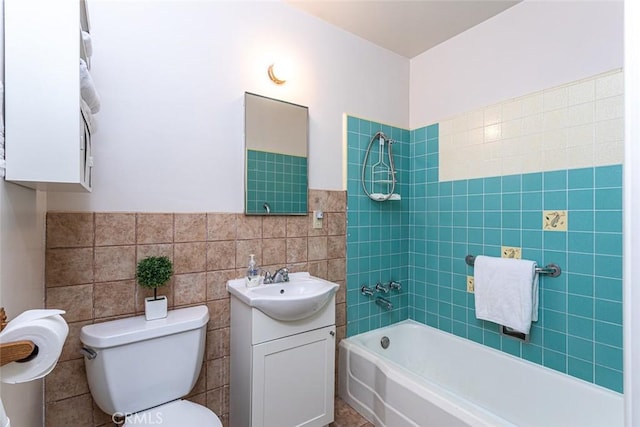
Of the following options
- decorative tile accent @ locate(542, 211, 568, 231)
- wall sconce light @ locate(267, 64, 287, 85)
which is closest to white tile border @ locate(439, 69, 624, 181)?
decorative tile accent @ locate(542, 211, 568, 231)

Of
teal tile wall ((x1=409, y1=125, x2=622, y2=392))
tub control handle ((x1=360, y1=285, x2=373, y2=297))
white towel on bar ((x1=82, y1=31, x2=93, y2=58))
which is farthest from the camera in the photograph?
tub control handle ((x1=360, y1=285, x2=373, y2=297))

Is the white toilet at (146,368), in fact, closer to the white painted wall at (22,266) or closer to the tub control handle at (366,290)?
the white painted wall at (22,266)

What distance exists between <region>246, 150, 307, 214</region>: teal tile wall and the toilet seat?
967 mm

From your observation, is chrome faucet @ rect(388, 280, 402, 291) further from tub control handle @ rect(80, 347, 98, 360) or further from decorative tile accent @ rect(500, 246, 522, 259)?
tub control handle @ rect(80, 347, 98, 360)

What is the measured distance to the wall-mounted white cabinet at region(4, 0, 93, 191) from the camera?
0.78 metres

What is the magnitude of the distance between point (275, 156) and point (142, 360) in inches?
47.7

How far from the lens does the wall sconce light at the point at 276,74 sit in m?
1.79

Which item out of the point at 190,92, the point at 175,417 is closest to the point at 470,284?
the point at 175,417

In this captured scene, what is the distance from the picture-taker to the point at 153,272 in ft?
4.42

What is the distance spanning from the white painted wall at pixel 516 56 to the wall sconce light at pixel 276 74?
1.21m

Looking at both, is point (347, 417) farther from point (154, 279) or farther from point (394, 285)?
point (154, 279)

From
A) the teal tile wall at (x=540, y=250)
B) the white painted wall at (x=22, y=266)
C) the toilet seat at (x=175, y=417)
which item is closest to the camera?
the white painted wall at (x=22, y=266)

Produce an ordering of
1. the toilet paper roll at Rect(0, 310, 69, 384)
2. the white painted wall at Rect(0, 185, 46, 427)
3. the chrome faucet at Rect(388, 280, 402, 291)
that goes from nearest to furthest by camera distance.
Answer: the toilet paper roll at Rect(0, 310, 69, 384) < the white painted wall at Rect(0, 185, 46, 427) < the chrome faucet at Rect(388, 280, 402, 291)

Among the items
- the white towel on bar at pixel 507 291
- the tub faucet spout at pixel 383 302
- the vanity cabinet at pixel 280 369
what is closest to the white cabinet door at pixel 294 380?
the vanity cabinet at pixel 280 369
